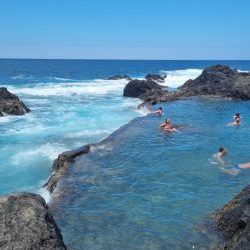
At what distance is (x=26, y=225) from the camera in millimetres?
8383

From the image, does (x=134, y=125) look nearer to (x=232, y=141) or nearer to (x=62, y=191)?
(x=232, y=141)

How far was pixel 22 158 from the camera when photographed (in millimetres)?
23062

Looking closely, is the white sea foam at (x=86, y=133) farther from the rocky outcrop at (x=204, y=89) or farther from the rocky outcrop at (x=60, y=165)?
the rocky outcrop at (x=204, y=89)

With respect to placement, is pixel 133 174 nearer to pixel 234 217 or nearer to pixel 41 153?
pixel 234 217

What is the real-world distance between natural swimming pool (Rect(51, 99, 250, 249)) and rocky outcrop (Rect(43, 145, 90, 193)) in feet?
1.13

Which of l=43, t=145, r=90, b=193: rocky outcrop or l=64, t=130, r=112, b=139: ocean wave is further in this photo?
l=64, t=130, r=112, b=139: ocean wave

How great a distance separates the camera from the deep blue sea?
12.9 m

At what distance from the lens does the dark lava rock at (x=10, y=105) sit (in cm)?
3859

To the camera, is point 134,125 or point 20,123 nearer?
point 134,125

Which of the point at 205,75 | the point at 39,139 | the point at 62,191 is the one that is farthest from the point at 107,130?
the point at 205,75

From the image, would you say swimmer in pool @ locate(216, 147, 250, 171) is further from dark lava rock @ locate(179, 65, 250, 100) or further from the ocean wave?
dark lava rock @ locate(179, 65, 250, 100)

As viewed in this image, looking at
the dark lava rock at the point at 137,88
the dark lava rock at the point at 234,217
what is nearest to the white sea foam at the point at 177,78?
the dark lava rock at the point at 137,88

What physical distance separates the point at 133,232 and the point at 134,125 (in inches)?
655

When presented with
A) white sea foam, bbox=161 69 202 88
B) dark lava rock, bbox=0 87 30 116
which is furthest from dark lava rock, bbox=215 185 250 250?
white sea foam, bbox=161 69 202 88
